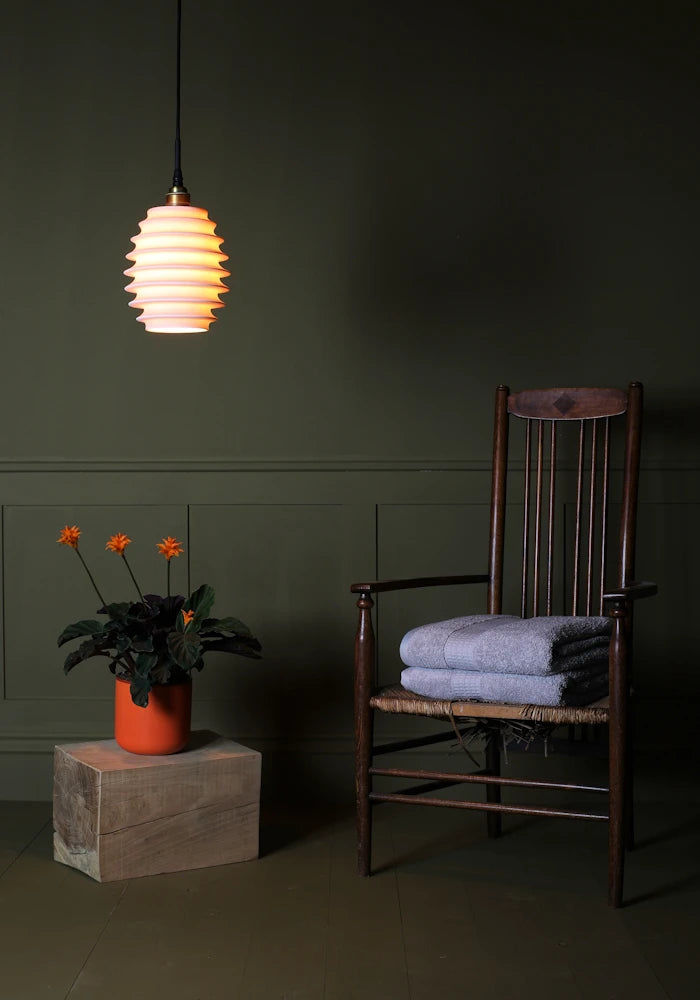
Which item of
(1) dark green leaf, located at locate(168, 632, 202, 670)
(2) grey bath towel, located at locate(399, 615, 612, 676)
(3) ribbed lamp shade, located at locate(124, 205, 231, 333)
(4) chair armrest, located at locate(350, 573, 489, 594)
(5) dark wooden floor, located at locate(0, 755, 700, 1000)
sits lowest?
(5) dark wooden floor, located at locate(0, 755, 700, 1000)

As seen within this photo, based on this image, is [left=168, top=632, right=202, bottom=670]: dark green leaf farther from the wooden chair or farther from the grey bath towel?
the grey bath towel

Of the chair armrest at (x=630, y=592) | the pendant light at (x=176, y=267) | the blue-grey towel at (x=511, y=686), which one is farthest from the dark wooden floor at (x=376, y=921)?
the pendant light at (x=176, y=267)

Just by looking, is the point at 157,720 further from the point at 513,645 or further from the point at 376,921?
the point at 513,645

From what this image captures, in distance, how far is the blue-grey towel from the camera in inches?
88.8

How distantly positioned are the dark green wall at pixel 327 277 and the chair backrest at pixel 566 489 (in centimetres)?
13

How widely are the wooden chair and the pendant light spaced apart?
27.8 inches

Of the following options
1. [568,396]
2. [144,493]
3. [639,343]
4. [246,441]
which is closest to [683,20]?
[639,343]

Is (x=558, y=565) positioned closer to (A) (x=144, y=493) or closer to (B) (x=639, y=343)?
(B) (x=639, y=343)

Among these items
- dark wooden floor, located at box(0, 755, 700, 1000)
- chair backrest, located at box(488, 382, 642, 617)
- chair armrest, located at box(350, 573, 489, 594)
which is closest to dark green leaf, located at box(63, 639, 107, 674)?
dark wooden floor, located at box(0, 755, 700, 1000)

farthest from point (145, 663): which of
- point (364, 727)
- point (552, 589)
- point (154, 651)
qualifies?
point (552, 589)

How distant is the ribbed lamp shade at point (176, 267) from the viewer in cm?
229

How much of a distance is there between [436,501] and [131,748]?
42.4 inches

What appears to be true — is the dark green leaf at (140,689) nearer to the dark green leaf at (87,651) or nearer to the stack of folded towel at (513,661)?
the dark green leaf at (87,651)

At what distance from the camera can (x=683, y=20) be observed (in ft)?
10.0
